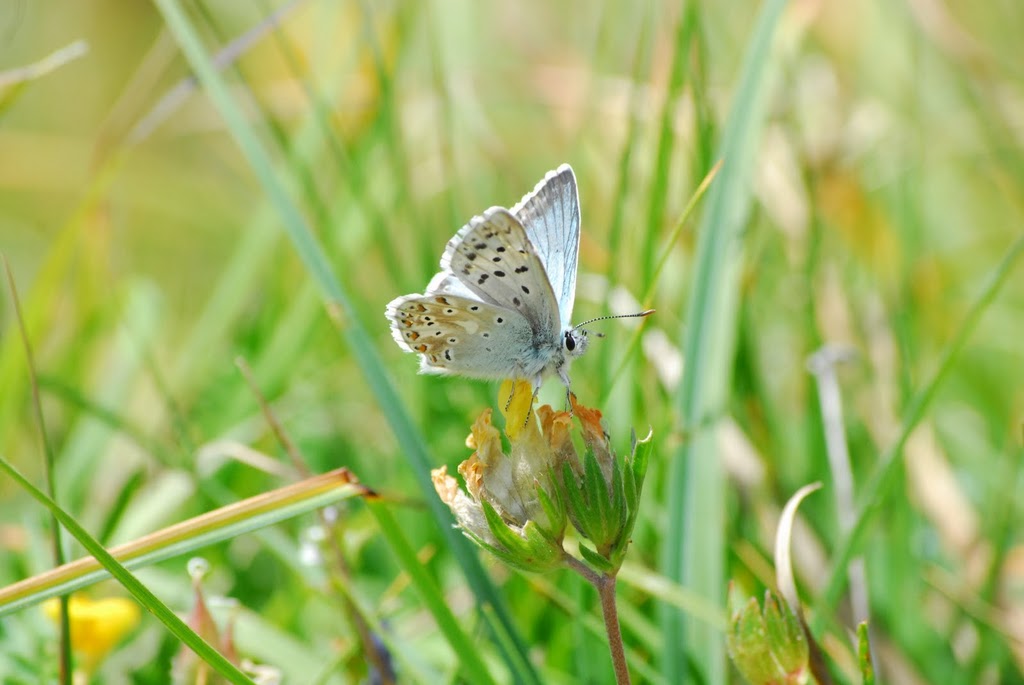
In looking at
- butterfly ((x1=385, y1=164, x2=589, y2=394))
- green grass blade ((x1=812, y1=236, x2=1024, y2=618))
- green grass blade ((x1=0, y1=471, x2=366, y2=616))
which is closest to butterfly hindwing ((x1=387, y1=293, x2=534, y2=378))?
butterfly ((x1=385, y1=164, x2=589, y2=394))

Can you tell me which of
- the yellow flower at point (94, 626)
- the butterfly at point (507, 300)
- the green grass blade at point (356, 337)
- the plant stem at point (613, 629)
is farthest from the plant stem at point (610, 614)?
the yellow flower at point (94, 626)

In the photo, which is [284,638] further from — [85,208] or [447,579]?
[85,208]

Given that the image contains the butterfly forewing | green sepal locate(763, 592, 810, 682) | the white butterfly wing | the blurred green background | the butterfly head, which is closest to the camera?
green sepal locate(763, 592, 810, 682)

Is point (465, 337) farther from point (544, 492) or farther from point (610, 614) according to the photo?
point (610, 614)

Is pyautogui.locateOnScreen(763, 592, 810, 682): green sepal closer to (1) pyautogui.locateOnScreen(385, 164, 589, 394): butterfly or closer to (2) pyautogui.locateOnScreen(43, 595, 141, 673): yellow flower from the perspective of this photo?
Result: (1) pyautogui.locateOnScreen(385, 164, 589, 394): butterfly

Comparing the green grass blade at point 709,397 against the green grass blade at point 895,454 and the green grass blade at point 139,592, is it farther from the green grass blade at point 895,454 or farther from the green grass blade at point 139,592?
the green grass blade at point 139,592

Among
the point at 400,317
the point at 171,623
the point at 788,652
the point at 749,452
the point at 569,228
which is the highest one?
the point at 569,228

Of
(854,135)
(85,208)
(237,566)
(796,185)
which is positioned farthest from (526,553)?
(854,135)

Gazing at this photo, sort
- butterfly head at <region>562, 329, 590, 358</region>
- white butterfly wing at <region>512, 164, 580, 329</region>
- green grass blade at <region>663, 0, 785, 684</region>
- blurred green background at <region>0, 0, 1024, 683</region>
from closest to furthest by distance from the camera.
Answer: white butterfly wing at <region>512, 164, 580, 329</region>
green grass blade at <region>663, 0, 785, 684</region>
butterfly head at <region>562, 329, 590, 358</region>
blurred green background at <region>0, 0, 1024, 683</region>
